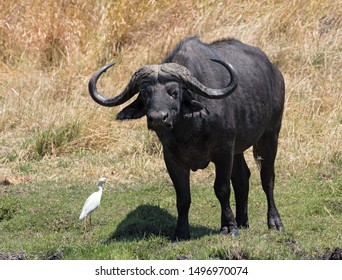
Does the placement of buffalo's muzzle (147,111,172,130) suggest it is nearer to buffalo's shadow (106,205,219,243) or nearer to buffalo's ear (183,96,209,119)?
buffalo's ear (183,96,209,119)

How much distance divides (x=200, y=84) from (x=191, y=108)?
0.70ft

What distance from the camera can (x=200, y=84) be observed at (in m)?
7.86

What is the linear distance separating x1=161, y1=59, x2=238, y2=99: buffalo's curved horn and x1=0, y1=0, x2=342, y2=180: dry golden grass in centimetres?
332

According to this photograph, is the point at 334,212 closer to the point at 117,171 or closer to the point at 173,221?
the point at 173,221

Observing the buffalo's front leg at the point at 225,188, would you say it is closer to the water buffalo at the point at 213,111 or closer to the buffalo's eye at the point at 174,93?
the water buffalo at the point at 213,111

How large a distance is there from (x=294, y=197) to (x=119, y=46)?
5.98 meters

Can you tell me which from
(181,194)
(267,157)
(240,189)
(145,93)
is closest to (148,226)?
(181,194)

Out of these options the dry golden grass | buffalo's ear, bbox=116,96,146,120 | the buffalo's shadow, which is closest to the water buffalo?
buffalo's ear, bbox=116,96,146,120

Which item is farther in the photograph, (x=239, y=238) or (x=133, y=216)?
(x=133, y=216)

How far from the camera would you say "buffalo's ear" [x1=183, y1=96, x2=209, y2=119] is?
7.88 meters

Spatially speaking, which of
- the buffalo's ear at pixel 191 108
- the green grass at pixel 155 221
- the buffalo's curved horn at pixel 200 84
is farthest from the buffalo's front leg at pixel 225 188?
the buffalo's curved horn at pixel 200 84

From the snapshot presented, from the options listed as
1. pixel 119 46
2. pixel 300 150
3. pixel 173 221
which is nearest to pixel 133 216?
pixel 173 221

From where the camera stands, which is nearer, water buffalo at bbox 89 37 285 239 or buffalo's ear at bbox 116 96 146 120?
water buffalo at bbox 89 37 285 239

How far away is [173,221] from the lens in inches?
357
